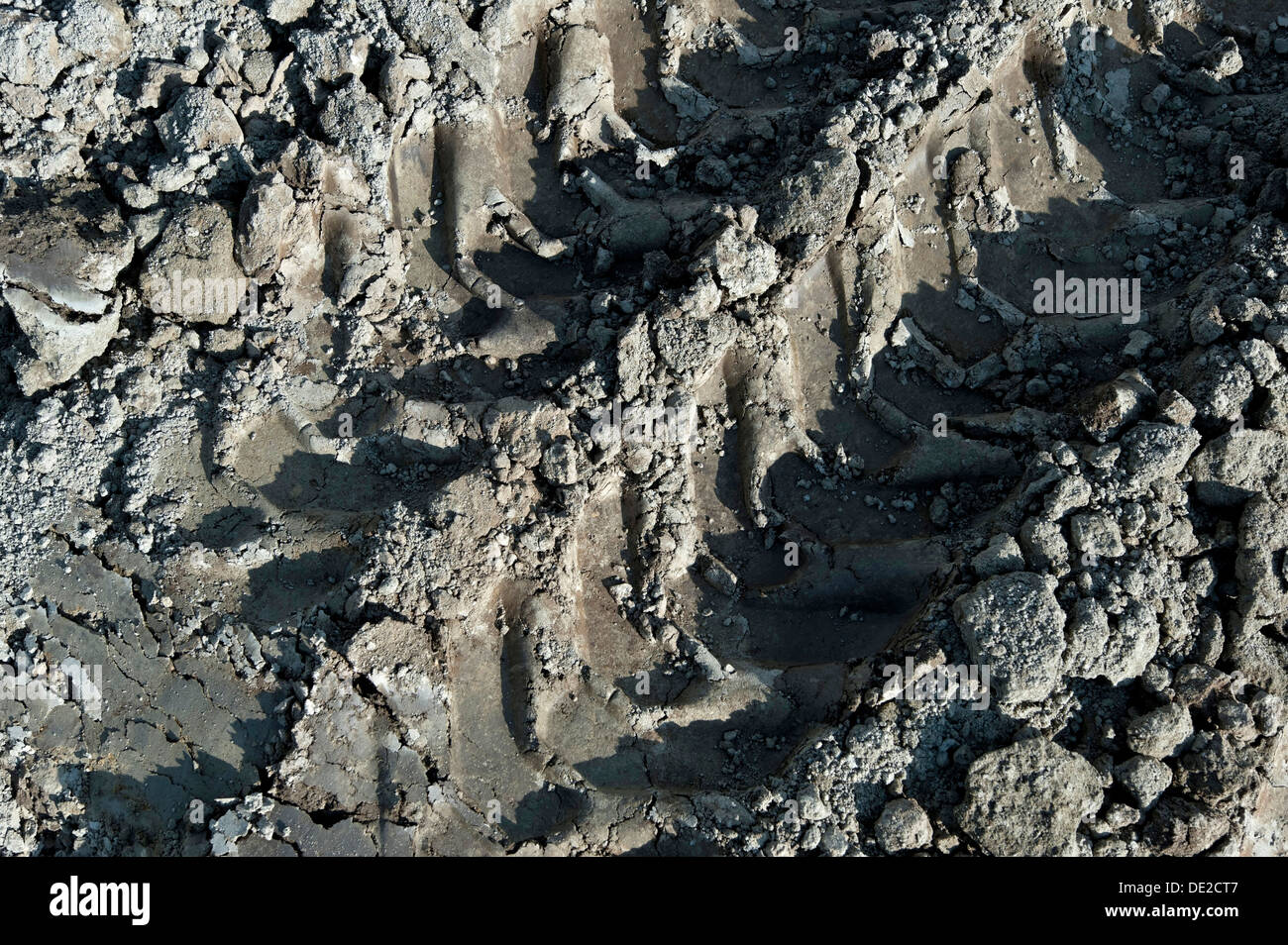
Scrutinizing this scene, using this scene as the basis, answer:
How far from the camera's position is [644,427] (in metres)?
4.08

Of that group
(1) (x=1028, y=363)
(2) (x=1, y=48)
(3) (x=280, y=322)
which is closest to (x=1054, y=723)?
(1) (x=1028, y=363)

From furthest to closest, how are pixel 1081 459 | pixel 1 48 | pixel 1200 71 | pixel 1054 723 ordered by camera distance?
pixel 1200 71, pixel 1 48, pixel 1081 459, pixel 1054 723

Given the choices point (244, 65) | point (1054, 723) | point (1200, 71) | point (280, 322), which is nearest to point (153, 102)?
point (244, 65)

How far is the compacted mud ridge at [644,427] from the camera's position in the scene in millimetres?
3641

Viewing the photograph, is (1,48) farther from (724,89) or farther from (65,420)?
(724,89)

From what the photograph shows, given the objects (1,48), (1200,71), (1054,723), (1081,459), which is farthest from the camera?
(1200,71)

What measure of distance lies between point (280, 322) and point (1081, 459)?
3.77m

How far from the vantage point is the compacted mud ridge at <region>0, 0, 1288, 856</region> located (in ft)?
11.9

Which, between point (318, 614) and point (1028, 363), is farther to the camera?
point (1028, 363)

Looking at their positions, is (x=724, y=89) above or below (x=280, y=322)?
above

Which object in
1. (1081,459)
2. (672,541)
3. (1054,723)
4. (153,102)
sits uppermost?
(153,102)

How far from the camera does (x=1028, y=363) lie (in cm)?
433

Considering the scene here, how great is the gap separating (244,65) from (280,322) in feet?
4.54

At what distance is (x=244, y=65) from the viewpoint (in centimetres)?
451
